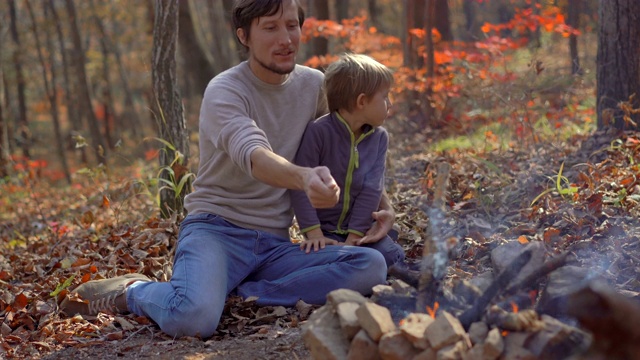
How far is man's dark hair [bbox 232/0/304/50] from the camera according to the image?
3.60 meters

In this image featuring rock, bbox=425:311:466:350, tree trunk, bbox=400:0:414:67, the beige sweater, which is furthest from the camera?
tree trunk, bbox=400:0:414:67

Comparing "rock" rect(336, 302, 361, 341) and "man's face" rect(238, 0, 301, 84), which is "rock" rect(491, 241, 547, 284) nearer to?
"rock" rect(336, 302, 361, 341)

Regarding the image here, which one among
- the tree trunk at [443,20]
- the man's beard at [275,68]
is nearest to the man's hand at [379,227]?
the man's beard at [275,68]

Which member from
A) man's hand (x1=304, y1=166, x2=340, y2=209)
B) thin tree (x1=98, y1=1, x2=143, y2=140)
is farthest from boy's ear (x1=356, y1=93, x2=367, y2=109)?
thin tree (x1=98, y1=1, x2=143, y2=140)

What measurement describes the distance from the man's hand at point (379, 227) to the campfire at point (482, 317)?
36.4 inches

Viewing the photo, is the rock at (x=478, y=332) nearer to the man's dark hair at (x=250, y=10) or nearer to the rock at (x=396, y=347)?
the rock at (x=396, y=347)

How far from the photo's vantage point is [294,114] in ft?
12.8

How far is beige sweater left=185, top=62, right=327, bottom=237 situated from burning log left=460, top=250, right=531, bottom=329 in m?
1.61

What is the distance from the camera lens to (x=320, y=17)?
34.6ft

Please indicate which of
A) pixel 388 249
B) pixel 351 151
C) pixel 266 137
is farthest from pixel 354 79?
pixel 388 249

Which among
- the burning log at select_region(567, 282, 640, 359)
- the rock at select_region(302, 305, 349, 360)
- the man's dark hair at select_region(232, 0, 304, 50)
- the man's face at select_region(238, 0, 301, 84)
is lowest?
the rock at select_region(302, 305, 349, 360)

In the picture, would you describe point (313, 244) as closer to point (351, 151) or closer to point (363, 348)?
point (351, 151)

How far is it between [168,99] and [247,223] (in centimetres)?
206

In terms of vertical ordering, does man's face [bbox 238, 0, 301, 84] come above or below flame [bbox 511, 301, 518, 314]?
above
